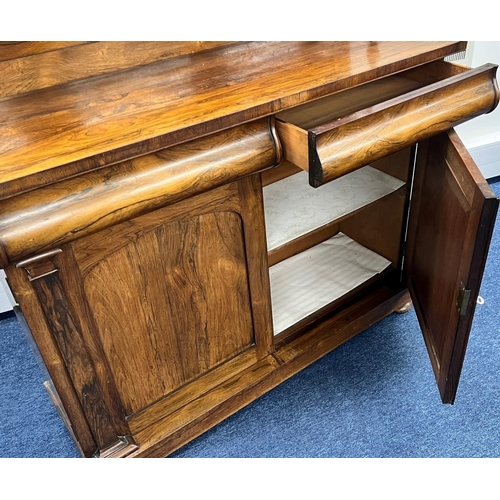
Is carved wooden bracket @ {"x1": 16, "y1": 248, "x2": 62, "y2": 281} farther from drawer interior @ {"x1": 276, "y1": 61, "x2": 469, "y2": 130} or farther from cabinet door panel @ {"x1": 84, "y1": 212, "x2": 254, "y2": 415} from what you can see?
drawer interior @ {"x1": 276, "y1": 61, "x2": 469, "y2": 130}

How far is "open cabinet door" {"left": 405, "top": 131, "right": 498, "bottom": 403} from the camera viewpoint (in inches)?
28.2

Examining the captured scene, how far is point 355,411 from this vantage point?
1031mm

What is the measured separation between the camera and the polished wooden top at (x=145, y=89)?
0.61 metres

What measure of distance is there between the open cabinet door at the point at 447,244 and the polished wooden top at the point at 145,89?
19cm

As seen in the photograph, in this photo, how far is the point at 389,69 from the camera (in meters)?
0.79

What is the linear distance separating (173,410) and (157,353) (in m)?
0.15

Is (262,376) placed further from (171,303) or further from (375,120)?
(375,120)

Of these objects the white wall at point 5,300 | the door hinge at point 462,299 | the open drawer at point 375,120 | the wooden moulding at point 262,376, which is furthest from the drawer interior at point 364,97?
the white wall at point 5,300

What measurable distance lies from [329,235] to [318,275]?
0.55ft

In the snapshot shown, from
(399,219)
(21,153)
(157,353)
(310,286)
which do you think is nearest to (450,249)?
(399,219)

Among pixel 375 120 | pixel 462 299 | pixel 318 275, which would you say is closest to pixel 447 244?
pixel 462 299

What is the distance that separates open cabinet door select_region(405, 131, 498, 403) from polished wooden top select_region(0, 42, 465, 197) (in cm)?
19

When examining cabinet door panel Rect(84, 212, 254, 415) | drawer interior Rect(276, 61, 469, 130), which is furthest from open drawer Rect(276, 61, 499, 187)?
cabinet door panel Rect(84, 212, 254, 415)

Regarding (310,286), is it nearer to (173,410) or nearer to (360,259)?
(360,259)
